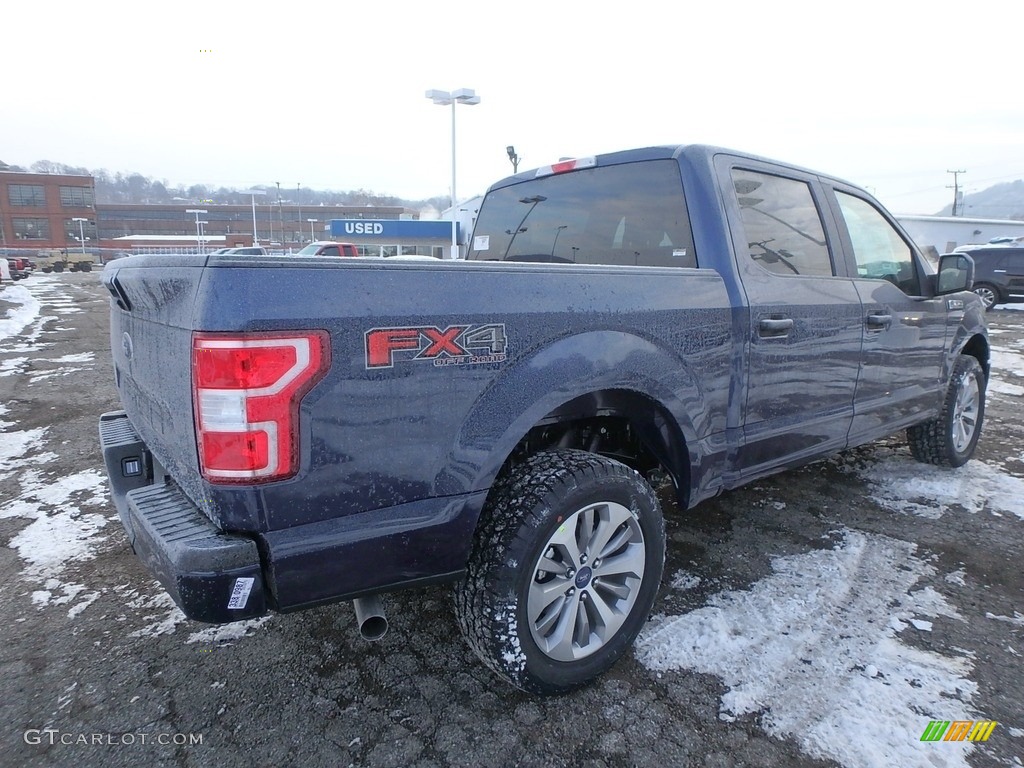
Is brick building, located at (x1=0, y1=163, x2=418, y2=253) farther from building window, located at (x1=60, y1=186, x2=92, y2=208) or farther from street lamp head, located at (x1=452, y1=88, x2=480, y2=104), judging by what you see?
street lamp head, located at (x1=452, y1=88, x2=480, y2=104)

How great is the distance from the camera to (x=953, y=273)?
394 cm

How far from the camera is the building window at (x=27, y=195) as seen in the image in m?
80.2

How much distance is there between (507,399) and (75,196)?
103 metres

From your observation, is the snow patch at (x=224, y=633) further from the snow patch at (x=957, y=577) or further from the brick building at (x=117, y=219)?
the brick building at (x=117, y=219)

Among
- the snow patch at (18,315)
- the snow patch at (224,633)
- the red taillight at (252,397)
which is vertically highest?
the red taillight at (252,397)

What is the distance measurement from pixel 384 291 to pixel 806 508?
10.9 feet

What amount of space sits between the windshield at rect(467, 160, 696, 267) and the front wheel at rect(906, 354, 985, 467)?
296cm

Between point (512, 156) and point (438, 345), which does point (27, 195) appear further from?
point (438, 345)

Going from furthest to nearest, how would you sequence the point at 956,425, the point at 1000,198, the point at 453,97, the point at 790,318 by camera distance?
the point at 1000,198, the point at 453,97, the point at 956,425, the point at 790,318

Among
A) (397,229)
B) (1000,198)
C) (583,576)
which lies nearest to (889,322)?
(583,576)

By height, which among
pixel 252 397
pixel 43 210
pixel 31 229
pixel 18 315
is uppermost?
pixel 43 210

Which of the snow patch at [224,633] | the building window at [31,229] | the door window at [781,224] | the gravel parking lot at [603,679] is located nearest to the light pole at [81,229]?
the building window at [31,229]

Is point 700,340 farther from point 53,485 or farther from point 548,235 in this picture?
point 53,485

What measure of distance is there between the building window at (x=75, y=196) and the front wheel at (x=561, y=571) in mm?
102688
